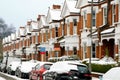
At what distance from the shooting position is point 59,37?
55438mm

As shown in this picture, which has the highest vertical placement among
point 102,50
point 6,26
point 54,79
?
point 6,26

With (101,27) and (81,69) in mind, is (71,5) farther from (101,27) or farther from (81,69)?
(81,69)

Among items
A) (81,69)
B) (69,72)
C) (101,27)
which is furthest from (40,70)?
(101,27)

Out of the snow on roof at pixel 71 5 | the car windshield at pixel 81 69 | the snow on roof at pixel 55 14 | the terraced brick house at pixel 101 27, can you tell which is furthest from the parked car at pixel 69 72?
the snow on roof at pixel 55 14

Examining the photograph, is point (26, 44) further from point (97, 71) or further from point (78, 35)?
point (97, 71)

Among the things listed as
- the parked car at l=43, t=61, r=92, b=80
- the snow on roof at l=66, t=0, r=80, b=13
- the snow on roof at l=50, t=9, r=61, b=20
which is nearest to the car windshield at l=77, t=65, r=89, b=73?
the parked car at l=43, t=61, r=92, b=80

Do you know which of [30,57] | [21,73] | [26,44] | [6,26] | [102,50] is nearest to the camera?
[21,73]

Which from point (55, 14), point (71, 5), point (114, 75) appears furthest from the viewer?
point (55, 14)

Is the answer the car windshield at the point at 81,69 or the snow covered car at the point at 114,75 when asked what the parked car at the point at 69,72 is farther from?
the snow covered car at the point at 114,75

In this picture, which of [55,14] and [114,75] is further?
[55,14]

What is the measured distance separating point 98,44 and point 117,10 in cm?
530

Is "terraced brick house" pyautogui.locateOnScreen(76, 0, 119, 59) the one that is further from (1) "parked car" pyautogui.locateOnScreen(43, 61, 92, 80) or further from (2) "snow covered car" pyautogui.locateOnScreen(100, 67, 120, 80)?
(2) "snow covered car" pyautogui.locateOnScreen(100, 67, 120, 80)

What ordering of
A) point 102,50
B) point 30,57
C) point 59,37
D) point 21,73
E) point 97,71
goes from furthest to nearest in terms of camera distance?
point 30,57
point 59,37
point 102,50
point 21,73
point 97,71

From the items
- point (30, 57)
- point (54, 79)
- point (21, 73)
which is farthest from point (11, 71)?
point (30, 57)
